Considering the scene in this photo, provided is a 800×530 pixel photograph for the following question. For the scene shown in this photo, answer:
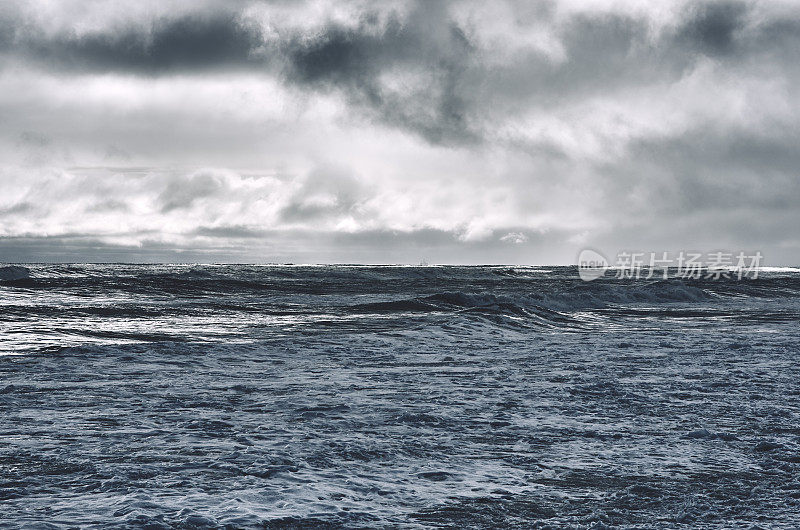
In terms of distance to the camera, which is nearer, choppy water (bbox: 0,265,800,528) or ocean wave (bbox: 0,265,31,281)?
choppy water (bbox: 0,265,800,528)

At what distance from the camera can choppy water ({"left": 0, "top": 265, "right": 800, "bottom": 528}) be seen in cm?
400

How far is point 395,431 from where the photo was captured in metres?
5.90

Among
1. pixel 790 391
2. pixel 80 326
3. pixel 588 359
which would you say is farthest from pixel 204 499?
pixel 80 326

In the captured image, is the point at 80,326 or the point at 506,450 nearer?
the point at 506,450

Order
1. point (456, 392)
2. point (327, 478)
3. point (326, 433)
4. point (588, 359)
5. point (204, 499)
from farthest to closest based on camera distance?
point (588, 359) → point (456, 392) → point (326, 433) → point (327, 478) → point (204, 499)

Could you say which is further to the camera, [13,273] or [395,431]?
[13,273]

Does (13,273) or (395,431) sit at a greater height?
(395,431)

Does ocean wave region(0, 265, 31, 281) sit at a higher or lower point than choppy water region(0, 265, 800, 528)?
lower

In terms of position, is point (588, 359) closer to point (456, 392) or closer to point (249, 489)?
point (456, 392)

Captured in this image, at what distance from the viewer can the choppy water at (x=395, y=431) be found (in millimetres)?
3998

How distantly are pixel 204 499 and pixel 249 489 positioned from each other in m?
0.31

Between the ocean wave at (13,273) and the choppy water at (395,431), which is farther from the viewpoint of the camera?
the ocean wave at (13,273)

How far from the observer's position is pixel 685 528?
3699 mm

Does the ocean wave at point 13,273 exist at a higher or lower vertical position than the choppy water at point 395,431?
lower
